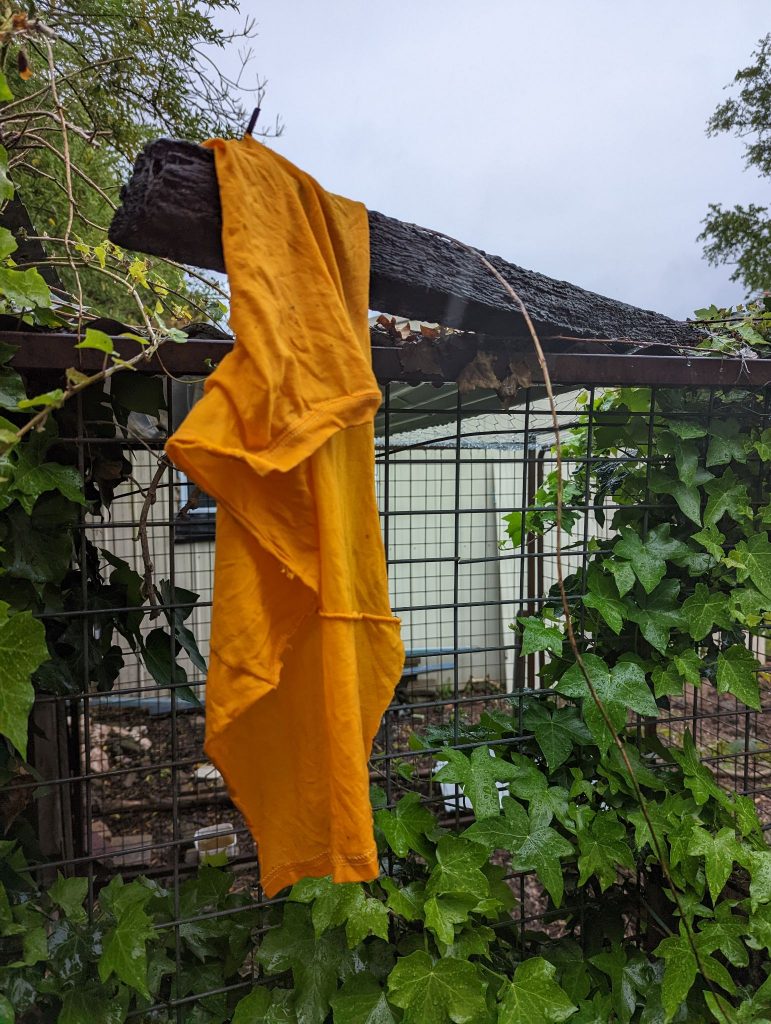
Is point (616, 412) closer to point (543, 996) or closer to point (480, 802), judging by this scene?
point (480, 802)

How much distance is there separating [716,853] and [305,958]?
1112 millimetres

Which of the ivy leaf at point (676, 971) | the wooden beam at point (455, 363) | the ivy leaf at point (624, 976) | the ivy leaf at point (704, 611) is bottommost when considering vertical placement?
the ivy leaf at point (624, 976)

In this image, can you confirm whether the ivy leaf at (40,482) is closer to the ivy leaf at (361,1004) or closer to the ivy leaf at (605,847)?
the ivy leaf at (361,1004)

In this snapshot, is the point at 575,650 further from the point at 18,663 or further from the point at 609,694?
the point at 18,663

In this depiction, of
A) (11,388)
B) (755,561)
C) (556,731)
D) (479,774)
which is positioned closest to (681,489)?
(755,561)

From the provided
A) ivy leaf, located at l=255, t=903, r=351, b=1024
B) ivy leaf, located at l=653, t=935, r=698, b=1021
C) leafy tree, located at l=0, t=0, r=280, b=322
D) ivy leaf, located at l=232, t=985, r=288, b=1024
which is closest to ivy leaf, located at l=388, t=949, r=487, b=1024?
ivy leaf, located at l=255, t=903, r=351, b=1024

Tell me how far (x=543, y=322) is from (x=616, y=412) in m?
0.46

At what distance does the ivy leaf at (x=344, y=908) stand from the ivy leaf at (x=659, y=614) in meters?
1.01

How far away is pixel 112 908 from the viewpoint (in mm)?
1527

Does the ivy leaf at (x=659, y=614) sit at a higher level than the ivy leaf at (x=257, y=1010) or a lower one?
higher

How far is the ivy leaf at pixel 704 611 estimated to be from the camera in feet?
6.01

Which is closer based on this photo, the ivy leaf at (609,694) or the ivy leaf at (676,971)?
the ivy leaf at (676,971)

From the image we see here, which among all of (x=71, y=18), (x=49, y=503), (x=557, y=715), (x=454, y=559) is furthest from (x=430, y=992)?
(x=71, y=18)

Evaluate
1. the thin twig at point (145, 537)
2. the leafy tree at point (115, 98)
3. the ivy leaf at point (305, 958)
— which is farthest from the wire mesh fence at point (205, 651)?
the leafy tree at point (115, 98)
